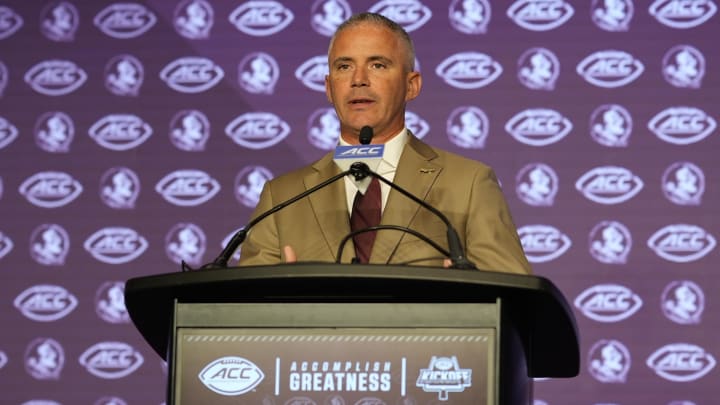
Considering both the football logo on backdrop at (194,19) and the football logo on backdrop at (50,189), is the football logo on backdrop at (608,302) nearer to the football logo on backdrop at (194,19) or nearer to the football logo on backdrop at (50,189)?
the football logo on backdrop at (194,19)

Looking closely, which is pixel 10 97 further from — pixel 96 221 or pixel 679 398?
pixel 679 398

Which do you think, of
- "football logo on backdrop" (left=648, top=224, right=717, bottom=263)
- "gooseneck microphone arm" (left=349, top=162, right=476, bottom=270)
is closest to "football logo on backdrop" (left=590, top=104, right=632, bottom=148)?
"football logo on backdrop" (left=648, top=224, right=717, bottom=263)

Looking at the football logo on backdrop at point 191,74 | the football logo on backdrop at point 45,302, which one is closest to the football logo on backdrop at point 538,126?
the football logo on backdrop at point 191,74

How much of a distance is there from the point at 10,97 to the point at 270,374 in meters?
3.39

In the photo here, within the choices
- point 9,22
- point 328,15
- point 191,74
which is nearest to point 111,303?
point 191,74

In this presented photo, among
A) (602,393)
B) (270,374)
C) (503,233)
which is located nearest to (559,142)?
(602,393)

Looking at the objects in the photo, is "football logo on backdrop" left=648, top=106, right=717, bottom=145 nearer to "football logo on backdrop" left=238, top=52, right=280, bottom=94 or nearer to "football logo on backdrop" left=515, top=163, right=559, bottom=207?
"football logo on backdrop" left=515, top=163, right=559, bottom=207

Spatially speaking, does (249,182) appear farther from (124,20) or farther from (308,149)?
(124,20)

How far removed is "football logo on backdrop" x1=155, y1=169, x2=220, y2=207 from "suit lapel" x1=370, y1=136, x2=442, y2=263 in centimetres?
193

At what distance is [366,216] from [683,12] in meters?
2.31

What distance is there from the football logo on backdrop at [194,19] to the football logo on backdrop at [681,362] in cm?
216

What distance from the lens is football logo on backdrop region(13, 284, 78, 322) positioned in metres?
4.43

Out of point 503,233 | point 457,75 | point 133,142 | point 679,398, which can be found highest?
point 457,75

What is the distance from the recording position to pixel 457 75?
14.2 ft
